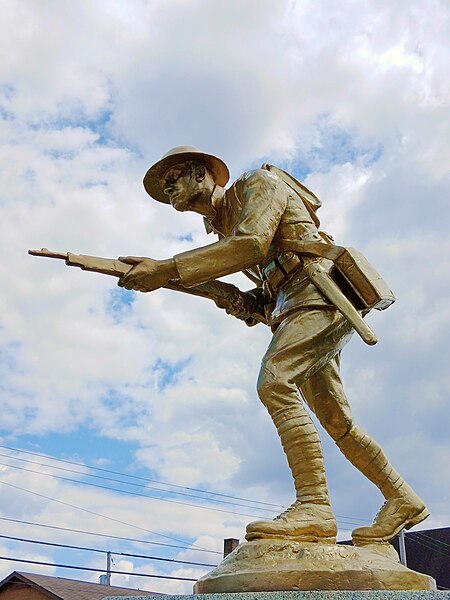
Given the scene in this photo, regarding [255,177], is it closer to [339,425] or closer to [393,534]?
[339,425]

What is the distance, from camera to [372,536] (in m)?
3.82

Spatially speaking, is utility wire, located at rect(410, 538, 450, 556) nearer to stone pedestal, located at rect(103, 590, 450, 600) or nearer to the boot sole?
the boot sole

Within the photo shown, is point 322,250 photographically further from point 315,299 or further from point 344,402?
point 344,402

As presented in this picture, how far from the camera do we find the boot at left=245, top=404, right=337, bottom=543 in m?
3.58

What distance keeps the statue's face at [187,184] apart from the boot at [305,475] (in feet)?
4.49

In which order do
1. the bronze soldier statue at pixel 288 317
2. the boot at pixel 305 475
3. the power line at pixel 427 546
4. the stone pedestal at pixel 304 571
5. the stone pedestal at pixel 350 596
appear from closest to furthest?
the stone pedestal at pixel 350 596 → the stone pedestal at pixel 304 571 → the boot at pixel 305 475 → the bronze soldier statue at pixel 288 317 → the power line at pixel 427 546

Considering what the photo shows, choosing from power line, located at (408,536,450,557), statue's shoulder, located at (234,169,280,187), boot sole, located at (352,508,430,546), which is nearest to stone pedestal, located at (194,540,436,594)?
boot sole, located at (352,508,430,546)

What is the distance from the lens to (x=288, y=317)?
13.2 feet

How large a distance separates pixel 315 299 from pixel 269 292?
0.49 metres

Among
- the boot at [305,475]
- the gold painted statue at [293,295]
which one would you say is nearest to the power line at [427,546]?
the gold painted statue at [293,295]

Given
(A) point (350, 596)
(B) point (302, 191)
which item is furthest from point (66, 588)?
(A) point (350, 596)

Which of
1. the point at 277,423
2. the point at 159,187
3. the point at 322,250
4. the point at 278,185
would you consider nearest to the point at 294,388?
the point at 277,423

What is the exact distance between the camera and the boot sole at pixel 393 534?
3820 mm

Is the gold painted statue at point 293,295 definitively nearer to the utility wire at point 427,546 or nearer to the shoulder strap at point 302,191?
the shoulder strap at point 302,191
